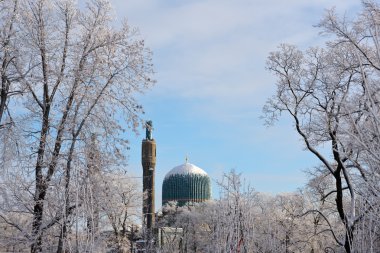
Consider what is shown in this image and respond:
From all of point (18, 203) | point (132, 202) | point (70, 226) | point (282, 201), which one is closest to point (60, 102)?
point (18, 203)

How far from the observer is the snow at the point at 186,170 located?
3211 inches

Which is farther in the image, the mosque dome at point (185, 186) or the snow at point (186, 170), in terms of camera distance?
the snow at point (186, 170)

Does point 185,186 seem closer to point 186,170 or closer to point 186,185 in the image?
point 186,185

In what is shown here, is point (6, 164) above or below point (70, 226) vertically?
above

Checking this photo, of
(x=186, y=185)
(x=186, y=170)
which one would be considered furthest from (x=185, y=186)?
(x=186, y=170)

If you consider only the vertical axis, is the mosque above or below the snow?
below

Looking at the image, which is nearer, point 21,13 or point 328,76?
point 21,13

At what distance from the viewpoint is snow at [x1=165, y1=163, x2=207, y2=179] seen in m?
81.6

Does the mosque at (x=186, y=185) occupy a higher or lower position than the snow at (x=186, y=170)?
lower

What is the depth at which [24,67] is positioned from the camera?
14.3 metres

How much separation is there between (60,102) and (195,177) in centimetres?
6734

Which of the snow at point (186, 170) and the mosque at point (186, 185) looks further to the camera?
the snow at point (186, 170)

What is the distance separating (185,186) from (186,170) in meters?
3.05

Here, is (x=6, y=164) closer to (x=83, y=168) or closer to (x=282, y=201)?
(x=83, y=168)
